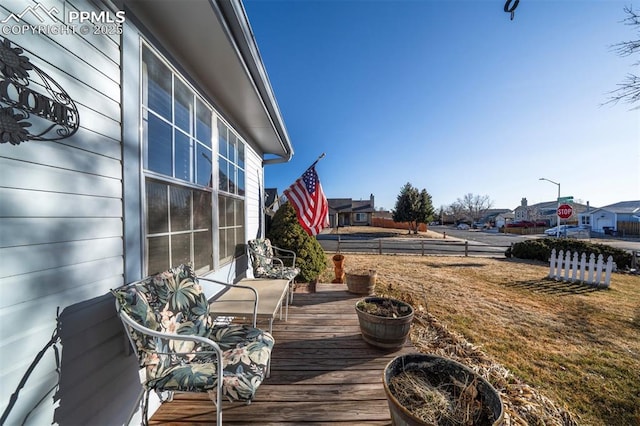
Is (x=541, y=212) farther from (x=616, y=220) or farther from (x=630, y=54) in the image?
(x=630, y=54)

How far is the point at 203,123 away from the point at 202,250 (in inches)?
59.3

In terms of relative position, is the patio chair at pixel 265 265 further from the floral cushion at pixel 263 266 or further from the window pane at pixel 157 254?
the window pane at pixel 157 254

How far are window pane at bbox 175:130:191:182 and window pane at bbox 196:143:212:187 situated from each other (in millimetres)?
167

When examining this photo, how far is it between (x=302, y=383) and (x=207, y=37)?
3.10 metres

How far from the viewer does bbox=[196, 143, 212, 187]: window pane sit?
2.59m

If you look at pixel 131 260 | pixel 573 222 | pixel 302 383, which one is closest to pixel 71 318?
pixel 131 260

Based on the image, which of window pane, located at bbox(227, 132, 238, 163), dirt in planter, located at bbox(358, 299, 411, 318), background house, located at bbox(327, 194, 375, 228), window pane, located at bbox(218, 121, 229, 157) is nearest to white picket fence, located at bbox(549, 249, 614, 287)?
dirt in planter, located at bbox(358, 299, 411, 318)

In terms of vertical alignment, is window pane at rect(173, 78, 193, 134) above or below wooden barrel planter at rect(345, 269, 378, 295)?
above

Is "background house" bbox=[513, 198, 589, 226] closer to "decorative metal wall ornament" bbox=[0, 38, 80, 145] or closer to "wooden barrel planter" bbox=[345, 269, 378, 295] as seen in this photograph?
"wooden barrel planter" bbox=[345, 269, 378, 295]

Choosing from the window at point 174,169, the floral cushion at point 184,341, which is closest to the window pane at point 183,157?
the window at point 174,169

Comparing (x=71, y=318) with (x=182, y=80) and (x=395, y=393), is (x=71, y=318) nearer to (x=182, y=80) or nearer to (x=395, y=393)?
(x=395, y=393)

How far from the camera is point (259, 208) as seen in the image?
5.09 m

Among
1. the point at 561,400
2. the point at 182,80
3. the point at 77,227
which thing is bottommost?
the point at 561,400

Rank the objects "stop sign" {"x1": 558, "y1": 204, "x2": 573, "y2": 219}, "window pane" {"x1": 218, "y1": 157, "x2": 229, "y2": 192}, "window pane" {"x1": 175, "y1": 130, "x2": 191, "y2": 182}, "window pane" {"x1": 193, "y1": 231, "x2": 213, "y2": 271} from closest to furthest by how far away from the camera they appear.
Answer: "window pane" {"x1": 175, "y1": 130, "x2": 191, "y2": 182} → "window pane" {"x1": 193, "y1": 231, "x2": 213, "y2": 271} → "window pane" {"x1": 218, "y1": 157, "x2": 229, "y2": 192} → "stop sign" {"x1": 558, "y1": 204, "x2": 573, "y2": 219}
